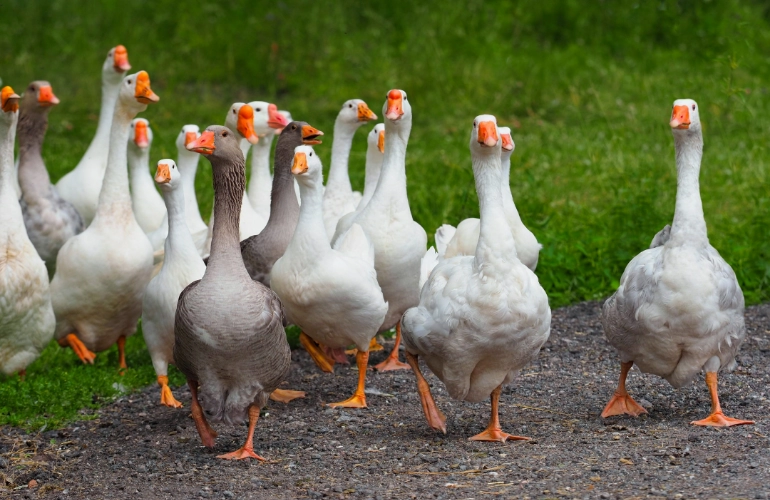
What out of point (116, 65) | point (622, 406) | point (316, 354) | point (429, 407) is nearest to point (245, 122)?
point (316, 354)

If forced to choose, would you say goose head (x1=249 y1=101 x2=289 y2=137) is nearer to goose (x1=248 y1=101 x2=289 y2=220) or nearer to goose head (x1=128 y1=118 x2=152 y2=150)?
goose (x1=248 y1=101 x2=289 y2=220)

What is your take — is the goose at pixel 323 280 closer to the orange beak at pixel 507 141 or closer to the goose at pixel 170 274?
the goose at pixel 170 274

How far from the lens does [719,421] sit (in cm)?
593

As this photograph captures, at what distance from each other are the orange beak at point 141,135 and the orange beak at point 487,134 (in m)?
4.02

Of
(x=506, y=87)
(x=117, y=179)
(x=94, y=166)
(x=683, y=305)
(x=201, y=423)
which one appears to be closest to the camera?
(x=683, y=305)

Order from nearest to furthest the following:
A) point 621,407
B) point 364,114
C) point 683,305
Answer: point 683,305, point 621,407, point 364,114

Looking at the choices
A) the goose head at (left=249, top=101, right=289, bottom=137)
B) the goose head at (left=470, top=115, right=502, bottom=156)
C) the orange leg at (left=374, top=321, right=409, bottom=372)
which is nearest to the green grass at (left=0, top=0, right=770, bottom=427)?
the orange leg at (left=374, top=321, right=409, bottom=372)

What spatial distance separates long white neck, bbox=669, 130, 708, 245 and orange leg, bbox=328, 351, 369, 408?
2.17 m

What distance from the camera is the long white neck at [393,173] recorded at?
25.0 feet

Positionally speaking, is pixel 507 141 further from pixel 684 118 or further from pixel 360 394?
pixel 360 394

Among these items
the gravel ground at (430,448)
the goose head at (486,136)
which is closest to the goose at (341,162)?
the gravel ground at (430,448)

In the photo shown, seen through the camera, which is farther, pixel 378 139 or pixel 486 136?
pixel 378 139

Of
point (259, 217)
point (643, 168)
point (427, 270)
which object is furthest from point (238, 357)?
point (643, 168)

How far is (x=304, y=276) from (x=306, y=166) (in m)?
0.68
